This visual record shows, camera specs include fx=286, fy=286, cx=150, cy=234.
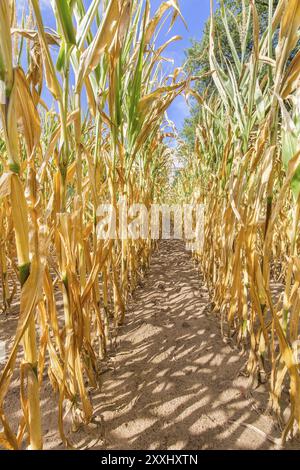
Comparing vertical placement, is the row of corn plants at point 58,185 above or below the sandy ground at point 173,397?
above

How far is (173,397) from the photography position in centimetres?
70

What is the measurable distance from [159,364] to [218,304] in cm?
39

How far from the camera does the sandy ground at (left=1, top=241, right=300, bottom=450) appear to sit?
1.90 feet

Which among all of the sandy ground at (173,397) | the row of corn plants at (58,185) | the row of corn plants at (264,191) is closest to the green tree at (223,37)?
the row of corn plants at (264,191)

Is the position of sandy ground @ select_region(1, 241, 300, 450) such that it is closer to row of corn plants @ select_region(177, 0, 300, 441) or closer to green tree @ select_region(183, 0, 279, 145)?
row of corn plants @ select_region(177, 0, 300, 441)

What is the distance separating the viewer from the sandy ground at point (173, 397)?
22.9 inches

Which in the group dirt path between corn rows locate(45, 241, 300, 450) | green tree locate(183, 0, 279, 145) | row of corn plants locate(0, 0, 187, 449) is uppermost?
green tree locate(183, 0, 279, 145)

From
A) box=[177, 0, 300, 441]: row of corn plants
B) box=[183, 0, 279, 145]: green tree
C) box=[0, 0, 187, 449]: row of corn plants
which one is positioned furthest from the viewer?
box=[183, 0, 279, 145]: green tree

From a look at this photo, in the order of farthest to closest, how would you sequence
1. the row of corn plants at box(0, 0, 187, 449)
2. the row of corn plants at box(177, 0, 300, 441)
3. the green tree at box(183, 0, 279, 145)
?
1. the green tree at box(183, 0, 279, 145)
2. the row of corn plants at box(177, 0, 300, 441)
3. the row of corn plants at box(0, 0, 187, 449)

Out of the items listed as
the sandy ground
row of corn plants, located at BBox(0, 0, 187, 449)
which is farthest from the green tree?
the sandy ground

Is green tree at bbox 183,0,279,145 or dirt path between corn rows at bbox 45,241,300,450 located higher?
green tree at bbox 183,0,279,145

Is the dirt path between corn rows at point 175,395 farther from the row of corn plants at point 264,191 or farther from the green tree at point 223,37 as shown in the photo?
the green tree at point 223,37
